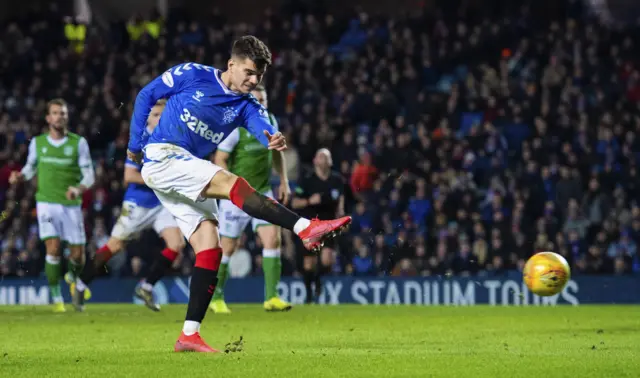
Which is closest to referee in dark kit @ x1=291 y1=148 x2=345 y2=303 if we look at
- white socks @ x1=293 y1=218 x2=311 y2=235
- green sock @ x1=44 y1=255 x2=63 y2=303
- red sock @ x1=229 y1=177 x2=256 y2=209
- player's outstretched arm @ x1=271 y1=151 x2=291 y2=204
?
green sock @ x1=44 y1=255 x2=63 y2=303

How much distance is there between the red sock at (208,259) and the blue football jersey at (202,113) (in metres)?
0.76

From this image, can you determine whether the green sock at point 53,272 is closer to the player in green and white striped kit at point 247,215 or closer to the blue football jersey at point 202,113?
the player in green and white striped kit at point 247,215

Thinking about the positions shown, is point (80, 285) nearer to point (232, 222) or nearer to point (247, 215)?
point (232, 222)

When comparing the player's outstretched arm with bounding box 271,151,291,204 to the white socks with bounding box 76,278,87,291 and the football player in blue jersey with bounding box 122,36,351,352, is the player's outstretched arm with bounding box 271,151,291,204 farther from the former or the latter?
the white socks with bounding box 76,278,87,291

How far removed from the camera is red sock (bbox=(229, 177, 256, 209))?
8125mm

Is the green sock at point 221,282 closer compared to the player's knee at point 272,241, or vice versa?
the player's knee at point 272,241

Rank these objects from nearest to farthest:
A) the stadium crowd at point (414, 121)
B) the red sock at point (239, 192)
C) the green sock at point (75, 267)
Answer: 1. the red sock at point (239, 192)
2. the green sock at point (75, 267)
3. the stadium crowd at point (414, 121)

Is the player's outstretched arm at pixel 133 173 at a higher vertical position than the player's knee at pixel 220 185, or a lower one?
higher

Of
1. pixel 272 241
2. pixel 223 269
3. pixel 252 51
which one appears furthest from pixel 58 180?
pixel 252 51

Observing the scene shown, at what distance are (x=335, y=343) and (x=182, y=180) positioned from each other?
77.8 inches

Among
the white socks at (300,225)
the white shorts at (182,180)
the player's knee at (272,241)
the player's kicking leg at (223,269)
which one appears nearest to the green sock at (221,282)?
the player's kicking leg at (223,269)

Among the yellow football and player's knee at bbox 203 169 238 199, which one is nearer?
player's knee at bbox 203 169 238 199

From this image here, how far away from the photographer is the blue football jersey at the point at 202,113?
867cm

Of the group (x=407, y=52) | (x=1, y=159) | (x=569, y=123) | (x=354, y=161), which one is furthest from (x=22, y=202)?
(x=569, y=123)
